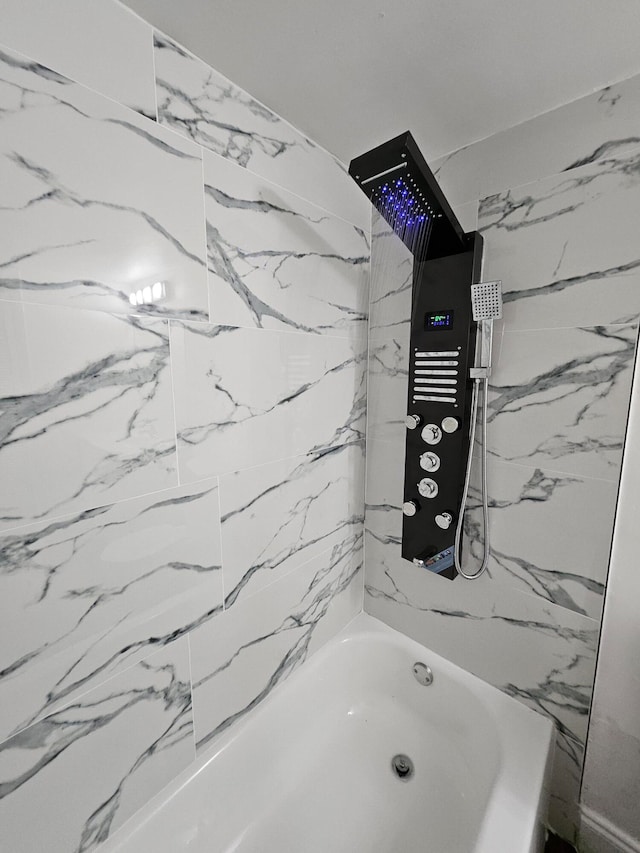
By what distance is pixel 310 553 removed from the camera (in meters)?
1.30

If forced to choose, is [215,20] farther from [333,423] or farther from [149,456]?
Answer: [333,423]

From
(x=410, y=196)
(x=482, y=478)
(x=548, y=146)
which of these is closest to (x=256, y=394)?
(x=410, y=196)

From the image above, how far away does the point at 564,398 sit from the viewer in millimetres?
1016

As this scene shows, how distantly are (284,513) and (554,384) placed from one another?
89 cm

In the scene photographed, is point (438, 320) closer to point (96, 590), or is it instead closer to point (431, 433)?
point (431, 433)

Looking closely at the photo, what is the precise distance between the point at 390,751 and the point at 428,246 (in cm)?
178

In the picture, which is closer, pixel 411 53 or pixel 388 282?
pixel 411 53

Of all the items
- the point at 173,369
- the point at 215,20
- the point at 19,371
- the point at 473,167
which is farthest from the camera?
the point at 473,167

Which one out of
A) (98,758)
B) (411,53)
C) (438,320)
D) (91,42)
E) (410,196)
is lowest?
(98,758)

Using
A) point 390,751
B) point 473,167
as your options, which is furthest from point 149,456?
point 390,751

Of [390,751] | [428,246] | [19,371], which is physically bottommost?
[390,751]

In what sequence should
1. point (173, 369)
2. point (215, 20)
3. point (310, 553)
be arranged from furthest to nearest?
point (310, 553), point (173, 369), point (215, 20)

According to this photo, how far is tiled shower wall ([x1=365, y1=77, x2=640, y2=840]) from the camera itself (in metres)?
0.93

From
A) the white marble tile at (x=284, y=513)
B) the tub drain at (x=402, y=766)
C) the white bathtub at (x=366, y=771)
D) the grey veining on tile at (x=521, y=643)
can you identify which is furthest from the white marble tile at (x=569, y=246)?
the tub drain at (x=402, y=766)
